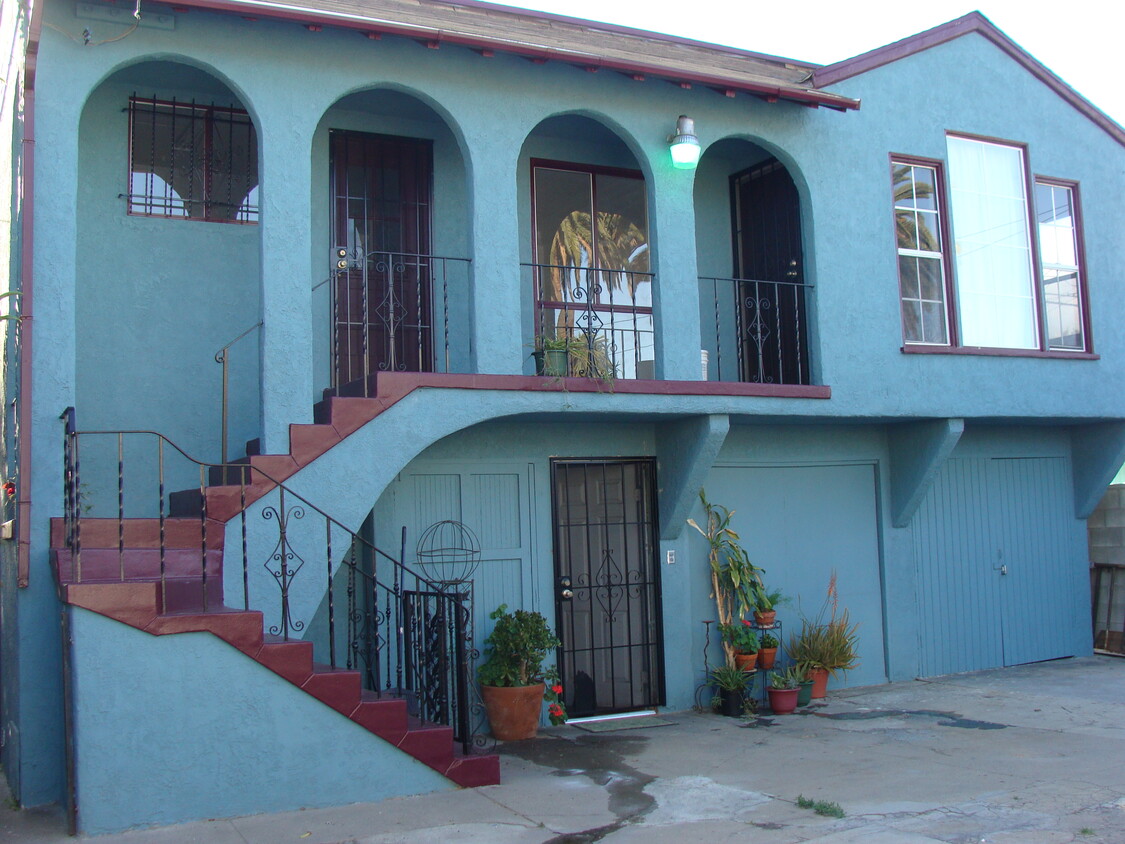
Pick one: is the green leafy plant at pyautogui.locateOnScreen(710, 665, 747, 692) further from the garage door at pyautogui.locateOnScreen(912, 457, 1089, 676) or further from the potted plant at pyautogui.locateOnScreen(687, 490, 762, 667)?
the garage door at pyautogui.locateOnScreen(912, 457, 1089, 676)

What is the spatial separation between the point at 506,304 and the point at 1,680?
4.70 metres

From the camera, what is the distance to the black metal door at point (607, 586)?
31.3ft

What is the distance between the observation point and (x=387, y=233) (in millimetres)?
9445

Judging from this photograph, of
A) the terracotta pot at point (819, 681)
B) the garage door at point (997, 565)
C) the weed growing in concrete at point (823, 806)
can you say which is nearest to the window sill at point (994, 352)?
the garage door at point (997, 565)

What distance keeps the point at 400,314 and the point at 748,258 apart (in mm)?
3672

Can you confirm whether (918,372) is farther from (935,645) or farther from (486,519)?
(486,519)

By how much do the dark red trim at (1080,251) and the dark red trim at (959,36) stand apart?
88 cm

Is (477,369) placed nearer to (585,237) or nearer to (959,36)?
(585,237)

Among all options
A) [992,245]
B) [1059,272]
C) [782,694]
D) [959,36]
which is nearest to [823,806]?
[782,694]

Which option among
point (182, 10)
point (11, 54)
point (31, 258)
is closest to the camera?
point (31, 258)

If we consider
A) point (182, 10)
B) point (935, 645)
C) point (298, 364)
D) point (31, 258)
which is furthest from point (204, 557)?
point (935, 645)

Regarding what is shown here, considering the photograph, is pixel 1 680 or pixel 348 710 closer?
pixel 348 710

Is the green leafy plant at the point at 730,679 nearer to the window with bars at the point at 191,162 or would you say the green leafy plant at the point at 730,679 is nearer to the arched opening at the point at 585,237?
the arched opening at the point at 585,237

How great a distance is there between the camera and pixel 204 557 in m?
6.25
